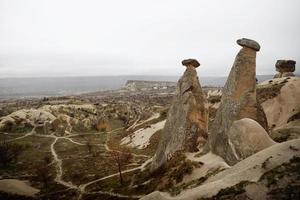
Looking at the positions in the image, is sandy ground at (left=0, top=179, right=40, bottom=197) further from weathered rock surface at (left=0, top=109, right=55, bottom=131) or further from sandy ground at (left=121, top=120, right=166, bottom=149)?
weathered rock surface at (left=0, top=109, right=55, bottom=131)

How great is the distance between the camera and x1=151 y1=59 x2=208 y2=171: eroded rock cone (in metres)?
34.6

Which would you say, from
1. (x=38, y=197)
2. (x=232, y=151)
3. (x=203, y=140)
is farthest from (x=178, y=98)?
(x=38, y=197)

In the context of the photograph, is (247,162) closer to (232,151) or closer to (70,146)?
(232,151)

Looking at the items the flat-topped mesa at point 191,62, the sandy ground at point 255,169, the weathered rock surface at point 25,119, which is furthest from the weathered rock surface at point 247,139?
the weathered rock surface at point 25,119

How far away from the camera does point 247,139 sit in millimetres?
24328

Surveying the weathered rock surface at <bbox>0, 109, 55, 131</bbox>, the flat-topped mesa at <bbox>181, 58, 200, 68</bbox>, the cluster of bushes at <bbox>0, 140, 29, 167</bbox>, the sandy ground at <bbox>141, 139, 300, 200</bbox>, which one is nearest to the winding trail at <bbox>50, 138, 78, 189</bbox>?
the cluster of bushes at <bbox>0, 140, 29, 167</bbox>

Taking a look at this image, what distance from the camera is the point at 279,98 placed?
54.6m

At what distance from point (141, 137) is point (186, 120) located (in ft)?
157

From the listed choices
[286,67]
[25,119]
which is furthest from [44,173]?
[25,119]

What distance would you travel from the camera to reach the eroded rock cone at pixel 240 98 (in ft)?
97.4

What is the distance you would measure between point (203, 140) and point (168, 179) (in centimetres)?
772

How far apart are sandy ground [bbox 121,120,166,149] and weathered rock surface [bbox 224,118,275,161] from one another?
49.4 meters

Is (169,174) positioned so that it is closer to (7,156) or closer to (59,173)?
(59,173)

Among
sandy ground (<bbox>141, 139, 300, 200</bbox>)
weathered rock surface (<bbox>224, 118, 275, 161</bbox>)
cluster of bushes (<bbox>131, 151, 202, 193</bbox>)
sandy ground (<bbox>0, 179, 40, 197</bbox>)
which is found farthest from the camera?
sandy ground (<bbox>0, 179, 40, 197</bbox>)
